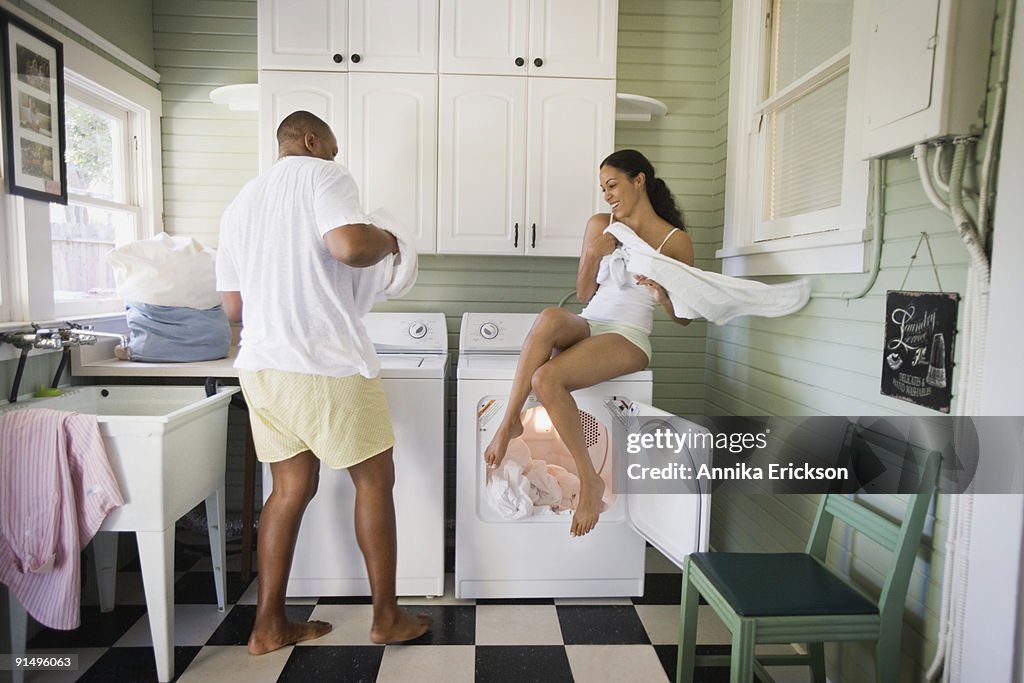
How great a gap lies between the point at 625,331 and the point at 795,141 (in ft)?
3.02

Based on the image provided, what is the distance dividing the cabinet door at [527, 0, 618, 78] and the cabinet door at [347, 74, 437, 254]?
0.46 m

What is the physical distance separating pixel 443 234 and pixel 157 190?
4.57 feet

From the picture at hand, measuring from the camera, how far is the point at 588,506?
2.10 meters

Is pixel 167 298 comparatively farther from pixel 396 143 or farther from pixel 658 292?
pixel 658 292

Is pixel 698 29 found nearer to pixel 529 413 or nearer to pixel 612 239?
pixel 612 239

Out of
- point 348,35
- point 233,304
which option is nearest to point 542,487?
point 233,304

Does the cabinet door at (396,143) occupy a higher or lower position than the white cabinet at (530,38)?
lower

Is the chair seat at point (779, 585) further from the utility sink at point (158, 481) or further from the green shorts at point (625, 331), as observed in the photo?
the utility sink at point (158, 481)

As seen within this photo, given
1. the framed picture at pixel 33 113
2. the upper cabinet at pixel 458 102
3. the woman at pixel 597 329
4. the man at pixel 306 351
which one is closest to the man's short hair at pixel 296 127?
the man at pixel 306 351

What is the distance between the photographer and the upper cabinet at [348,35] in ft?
8.14

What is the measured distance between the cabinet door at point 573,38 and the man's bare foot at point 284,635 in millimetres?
2247

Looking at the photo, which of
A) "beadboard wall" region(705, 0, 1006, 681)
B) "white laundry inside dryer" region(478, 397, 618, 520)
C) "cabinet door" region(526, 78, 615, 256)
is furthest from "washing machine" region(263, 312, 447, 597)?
"beadboard wall" region(705, 0, 1006, 681)

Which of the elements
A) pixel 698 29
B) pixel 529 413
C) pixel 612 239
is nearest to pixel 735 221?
pixel 612 239

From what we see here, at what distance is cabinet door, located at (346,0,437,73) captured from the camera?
2498mm
